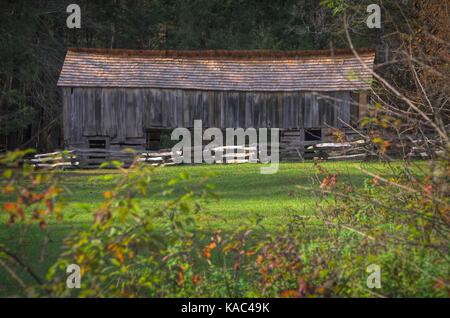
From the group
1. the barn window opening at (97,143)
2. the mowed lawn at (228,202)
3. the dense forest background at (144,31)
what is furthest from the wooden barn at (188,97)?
the mowed lawn at (228,202)

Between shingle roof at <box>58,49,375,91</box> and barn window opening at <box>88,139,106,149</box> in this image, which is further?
barn window opening at <box>88,139,106,149</box>

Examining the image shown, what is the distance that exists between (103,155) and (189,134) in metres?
4.40

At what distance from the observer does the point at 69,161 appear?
1460 inches

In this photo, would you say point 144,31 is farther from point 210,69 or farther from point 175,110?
point 175,110

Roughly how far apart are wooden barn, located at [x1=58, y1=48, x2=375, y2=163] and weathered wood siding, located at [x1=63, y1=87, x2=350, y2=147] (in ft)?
0.15

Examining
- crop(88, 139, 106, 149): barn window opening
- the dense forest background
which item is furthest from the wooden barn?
the dense forest background

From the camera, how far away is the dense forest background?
1759 inches

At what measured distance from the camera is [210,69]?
39.3 meters

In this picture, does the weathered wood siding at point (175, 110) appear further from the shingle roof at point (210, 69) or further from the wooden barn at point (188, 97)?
the shingle roof at point (210, 69)

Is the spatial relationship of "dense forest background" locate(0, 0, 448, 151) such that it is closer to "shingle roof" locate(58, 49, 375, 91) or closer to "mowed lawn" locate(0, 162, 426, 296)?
"shingle roof" locate(58, 49, 375, 91)

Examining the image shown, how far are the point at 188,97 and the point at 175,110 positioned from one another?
2.78 ft

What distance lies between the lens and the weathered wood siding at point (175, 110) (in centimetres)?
3841
